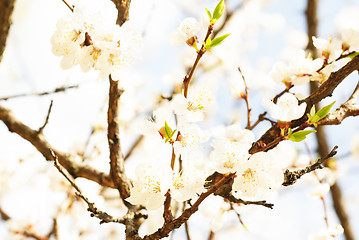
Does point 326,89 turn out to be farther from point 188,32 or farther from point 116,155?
point 116,155

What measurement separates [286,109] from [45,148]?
0.96 m

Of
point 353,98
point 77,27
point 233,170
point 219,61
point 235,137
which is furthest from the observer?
point 219,61

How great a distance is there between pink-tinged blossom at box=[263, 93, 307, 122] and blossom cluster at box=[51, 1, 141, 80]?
441 millimetres

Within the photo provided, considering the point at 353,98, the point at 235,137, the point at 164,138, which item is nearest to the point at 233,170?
the point at 164,138

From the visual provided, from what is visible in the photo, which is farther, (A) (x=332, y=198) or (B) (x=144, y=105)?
(B) (x=144, y=105)

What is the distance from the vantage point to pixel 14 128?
4.49ft

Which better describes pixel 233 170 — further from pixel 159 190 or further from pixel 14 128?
pixel 14 128

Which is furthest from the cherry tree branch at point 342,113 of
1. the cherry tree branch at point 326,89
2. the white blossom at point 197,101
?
the white blossom at point 197,101

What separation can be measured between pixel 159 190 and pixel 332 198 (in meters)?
2.42

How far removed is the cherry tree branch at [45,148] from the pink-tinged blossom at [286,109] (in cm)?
79

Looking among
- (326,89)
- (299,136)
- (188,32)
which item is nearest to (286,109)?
(299,136)

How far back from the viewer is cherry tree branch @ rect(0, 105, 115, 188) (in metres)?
1.34

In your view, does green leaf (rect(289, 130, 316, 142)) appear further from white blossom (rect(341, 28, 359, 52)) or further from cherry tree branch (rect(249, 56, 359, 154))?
white blossom (rect(341, 28, 359, 52))

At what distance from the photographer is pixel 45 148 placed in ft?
4.40
